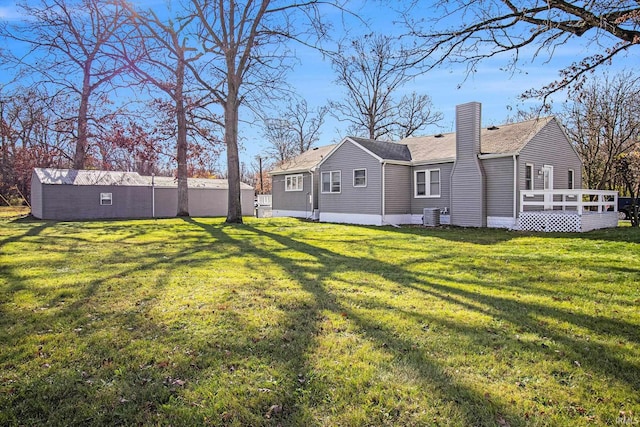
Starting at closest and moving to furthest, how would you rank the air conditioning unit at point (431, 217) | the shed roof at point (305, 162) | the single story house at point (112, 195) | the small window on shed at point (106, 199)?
the air conditioning unit at point (431, 217)
the shed roof at point (305, 162)
the single story house at point (112, 195)
the small window on shed at point (106, 199)

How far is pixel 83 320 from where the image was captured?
15.3 ft

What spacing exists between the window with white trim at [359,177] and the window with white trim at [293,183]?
5.45 m

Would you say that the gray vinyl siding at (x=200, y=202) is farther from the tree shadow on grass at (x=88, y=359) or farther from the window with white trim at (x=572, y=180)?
the tree shadow on grass at (x=88, y=359)

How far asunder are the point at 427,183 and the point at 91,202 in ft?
70.8

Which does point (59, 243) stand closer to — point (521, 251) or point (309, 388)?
point (309, 388)

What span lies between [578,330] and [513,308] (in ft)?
2.86

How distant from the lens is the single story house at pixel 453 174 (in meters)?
16.1

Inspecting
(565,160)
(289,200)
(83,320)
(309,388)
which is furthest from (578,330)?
(289,200)

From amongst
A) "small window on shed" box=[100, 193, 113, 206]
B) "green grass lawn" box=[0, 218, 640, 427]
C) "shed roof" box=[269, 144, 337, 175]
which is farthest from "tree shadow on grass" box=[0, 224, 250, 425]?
"small window on shed" box=[100, 193, 113, 206]

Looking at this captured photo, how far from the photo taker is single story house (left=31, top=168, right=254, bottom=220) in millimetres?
25172

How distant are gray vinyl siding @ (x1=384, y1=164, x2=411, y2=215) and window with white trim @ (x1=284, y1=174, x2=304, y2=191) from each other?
7301 millimetres

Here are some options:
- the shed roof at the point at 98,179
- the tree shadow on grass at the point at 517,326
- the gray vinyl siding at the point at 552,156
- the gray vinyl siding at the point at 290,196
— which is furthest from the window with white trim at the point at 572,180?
the shed roof at the point at 98,179

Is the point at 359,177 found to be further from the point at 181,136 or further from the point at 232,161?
the point at 181,136

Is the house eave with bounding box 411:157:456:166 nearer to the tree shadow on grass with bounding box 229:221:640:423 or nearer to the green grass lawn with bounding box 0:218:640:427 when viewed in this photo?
the green grass lawn with bounding box 0:218:640:427
